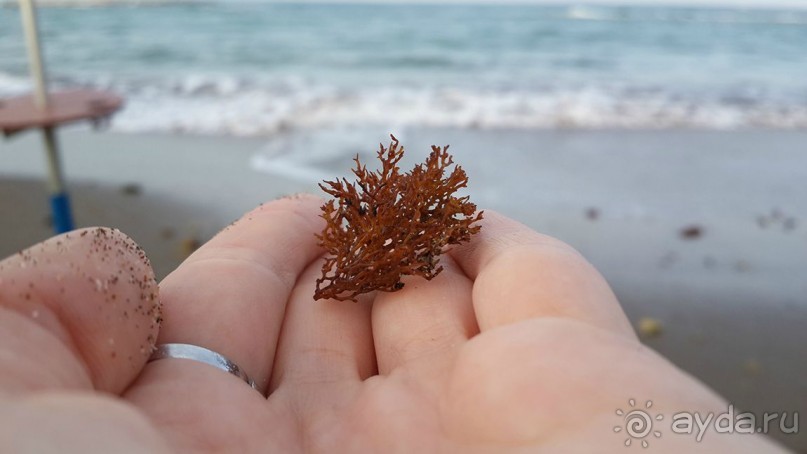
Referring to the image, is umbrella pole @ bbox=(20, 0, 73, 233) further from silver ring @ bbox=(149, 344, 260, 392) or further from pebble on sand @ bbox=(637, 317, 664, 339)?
pebble on sand @ bbox=(637, 317, 664, 339)

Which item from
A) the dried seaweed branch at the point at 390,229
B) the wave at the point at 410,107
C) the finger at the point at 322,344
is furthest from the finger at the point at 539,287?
the wave at the point at 410,107

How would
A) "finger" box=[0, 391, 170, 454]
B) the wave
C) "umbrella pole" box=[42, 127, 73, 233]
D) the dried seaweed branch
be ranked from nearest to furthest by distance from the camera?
"finger" box=[0, 391, 170, 454] < the dried seaweed branch < "umbrella pole" box=[42, 127, 73, 233] < the wave

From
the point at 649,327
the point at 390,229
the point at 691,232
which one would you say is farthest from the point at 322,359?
the point at 691,232

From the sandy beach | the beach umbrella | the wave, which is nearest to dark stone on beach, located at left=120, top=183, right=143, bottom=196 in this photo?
the sandy beach

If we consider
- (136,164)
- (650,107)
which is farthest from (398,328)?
(650,107)

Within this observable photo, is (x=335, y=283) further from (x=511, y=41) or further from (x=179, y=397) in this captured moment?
(x=511, y=41)

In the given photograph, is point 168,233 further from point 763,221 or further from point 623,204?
point 763,221
